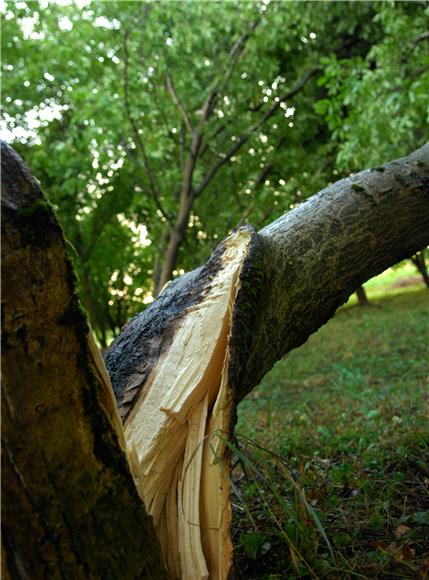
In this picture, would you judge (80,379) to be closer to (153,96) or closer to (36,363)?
(36,363)

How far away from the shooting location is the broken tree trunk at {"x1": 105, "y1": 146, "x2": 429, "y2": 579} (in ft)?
6.04

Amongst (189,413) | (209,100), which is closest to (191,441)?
→ (189,413)

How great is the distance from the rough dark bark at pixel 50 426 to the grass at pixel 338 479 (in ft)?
1.38

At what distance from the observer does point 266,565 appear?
202cm

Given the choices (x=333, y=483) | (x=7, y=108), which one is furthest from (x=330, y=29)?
(x=333, y=483)

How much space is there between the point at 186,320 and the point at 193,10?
7.03 metres

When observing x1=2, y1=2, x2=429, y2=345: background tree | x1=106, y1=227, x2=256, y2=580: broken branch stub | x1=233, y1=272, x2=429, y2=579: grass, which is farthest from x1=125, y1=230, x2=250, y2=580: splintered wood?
x1=2, y1=2, x2=429, y2=345: background tree

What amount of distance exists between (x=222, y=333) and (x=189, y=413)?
282 mm

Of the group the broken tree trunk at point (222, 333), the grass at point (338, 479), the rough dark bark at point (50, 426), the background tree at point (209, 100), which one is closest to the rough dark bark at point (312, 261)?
the broken tree trunk at point (222, 333)

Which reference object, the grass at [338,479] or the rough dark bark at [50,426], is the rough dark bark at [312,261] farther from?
the rough dark bark at [50,426]

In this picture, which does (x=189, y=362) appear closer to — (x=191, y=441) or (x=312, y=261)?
(x=191, y=441)

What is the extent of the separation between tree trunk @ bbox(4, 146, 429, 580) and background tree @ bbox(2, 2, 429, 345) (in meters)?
4.34

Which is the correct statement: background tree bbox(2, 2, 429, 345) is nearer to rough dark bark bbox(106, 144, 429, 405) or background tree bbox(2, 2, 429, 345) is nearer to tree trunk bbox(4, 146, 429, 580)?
rough dark bark bbox(106, 144, 429, 405)

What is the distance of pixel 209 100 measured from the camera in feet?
27.6
